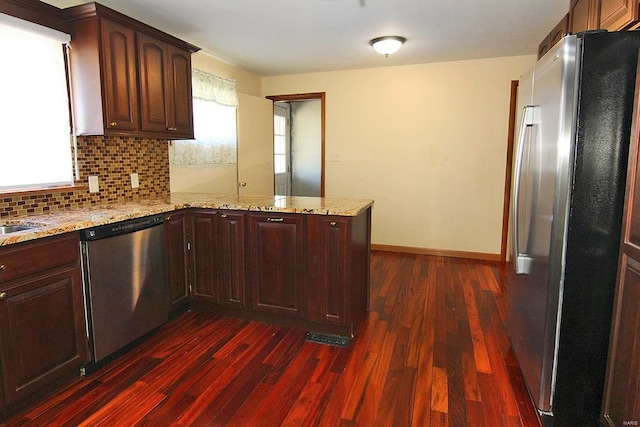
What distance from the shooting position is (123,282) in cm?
234

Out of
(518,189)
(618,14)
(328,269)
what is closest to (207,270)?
(328,269)

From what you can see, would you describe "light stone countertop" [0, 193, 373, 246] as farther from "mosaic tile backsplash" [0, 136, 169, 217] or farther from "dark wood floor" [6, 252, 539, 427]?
"dark wood floor" [6, 252, 539, 427]

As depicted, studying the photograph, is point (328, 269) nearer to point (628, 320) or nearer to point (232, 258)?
point (232, 258)

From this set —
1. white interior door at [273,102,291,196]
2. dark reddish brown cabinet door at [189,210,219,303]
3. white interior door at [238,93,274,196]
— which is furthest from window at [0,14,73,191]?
white interior door at [273,102,291,196]

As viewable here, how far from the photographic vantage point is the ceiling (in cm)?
276

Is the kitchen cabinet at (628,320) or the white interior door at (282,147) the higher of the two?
the white interior door at (282,147)

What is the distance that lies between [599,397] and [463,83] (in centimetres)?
363

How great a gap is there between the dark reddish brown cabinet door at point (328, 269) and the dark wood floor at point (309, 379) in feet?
0.79

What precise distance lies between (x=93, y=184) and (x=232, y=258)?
1.16 meters

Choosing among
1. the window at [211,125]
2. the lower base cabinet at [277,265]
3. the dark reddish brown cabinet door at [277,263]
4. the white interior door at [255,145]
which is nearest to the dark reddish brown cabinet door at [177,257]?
the lower base cabinet at [277,265]

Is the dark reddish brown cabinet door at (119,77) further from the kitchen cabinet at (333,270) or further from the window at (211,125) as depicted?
the kitchen cabinet at (333,270)

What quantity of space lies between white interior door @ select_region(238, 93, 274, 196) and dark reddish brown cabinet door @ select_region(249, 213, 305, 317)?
1.97 m

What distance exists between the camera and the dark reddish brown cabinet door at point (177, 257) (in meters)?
2.78

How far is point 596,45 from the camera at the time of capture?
1539 millimetres
